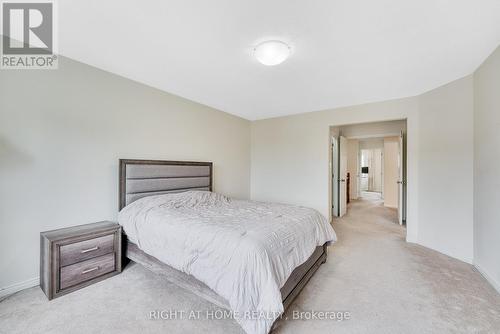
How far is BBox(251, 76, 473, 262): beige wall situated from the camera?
283cm

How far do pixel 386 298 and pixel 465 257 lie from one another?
1.74 meters

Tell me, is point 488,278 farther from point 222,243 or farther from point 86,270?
point 86,270

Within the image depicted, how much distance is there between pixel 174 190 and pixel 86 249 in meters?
1.30

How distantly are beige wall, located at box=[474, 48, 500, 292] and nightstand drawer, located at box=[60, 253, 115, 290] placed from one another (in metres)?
4.06

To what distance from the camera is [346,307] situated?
187cm

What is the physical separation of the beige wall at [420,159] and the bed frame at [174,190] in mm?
1742

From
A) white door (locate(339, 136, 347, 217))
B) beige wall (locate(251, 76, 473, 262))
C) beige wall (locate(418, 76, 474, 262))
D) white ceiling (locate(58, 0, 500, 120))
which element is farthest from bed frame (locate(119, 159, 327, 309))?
white door (locate(339, 136, 347, 217))

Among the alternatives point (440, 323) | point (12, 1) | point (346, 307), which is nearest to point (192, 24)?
point (12, 1)

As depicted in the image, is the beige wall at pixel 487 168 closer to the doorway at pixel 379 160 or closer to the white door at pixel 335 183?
the doorway at pixel 379 160

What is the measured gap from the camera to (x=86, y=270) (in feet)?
7.04

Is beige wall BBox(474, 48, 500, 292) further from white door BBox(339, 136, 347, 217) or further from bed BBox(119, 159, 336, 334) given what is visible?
white door BBox(339, 136, 347, 217)

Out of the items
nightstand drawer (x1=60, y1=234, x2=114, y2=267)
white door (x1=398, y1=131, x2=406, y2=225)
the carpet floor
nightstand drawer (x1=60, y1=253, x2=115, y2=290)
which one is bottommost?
the carpet floor

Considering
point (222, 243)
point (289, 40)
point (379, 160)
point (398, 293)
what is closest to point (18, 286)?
point (222, 243)

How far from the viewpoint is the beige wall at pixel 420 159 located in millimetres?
2830
